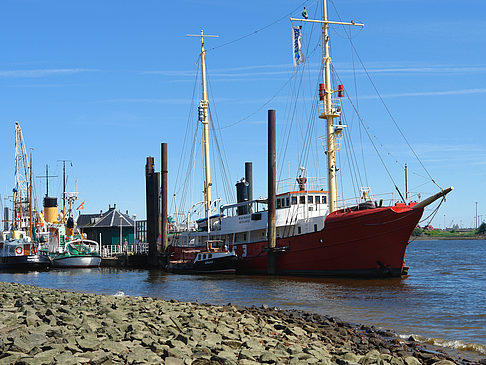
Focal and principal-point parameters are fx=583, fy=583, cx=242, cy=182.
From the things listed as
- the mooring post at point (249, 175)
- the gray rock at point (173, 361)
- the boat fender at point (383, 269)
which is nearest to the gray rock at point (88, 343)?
the gray rock at point (173, 361)

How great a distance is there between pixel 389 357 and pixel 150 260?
42.8 metres

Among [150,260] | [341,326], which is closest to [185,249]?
[150,260]

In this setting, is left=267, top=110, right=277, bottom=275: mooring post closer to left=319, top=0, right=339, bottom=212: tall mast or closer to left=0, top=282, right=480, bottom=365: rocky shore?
left=319, top=0, right=339, bottom=212: tall mast

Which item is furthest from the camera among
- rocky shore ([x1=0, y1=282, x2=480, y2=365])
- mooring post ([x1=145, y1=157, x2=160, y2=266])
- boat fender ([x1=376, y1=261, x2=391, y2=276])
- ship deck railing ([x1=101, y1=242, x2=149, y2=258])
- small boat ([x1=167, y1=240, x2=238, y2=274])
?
ship deck railing ([x1=101, y1=242, x2=149, y2=258])

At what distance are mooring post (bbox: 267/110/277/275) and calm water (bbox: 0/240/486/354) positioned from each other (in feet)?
5.73

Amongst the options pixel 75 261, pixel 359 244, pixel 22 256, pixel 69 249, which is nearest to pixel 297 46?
pixel 359 244

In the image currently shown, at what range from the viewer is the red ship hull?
31516 mm

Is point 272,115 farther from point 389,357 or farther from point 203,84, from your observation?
point 389,357

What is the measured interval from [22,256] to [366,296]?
120ft

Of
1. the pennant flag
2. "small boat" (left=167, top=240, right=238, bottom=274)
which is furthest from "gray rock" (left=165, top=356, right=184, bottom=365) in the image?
"small boat" (left=167, top=240, right=238, bottom=274)

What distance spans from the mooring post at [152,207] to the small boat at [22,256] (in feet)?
30.4

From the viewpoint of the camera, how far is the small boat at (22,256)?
5203cm

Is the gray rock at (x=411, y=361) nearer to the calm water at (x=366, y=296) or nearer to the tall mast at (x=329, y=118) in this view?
the calm water at (x=366, y=296)

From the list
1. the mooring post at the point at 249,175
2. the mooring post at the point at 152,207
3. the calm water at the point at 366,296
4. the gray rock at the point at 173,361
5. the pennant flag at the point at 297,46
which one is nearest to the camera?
the gray rock at the point at 173,361
